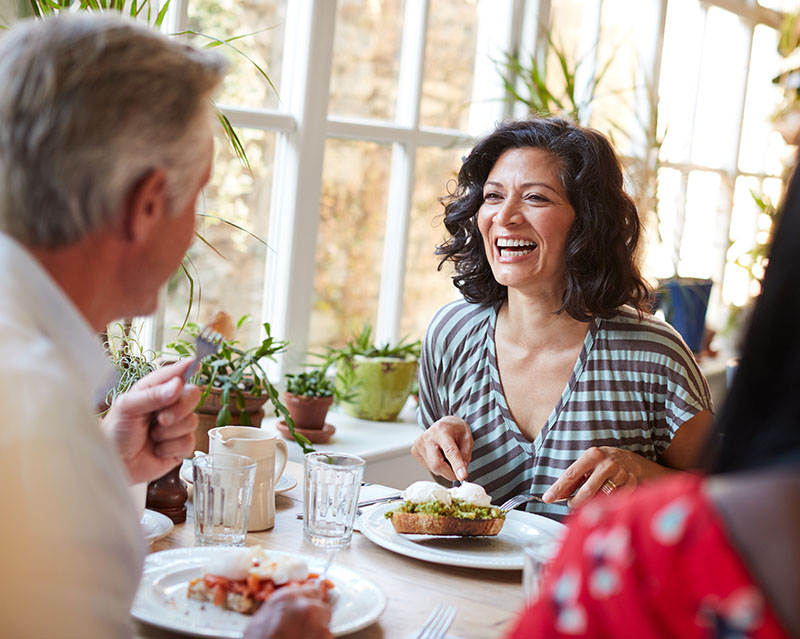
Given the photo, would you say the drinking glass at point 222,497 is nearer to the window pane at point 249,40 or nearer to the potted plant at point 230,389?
the potted plant at point 230,389

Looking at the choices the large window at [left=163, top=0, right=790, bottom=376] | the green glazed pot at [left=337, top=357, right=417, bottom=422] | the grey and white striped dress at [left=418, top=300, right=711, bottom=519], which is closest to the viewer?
the grey and white striped dress at [left=418, top=300, right=711, bottom=519]

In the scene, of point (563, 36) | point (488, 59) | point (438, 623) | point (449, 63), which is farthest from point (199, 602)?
point (563, 36)

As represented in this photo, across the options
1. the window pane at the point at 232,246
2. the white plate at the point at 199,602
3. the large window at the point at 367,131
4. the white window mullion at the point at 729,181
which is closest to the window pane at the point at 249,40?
the large window at the point at 367,131

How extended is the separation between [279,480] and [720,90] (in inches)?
186

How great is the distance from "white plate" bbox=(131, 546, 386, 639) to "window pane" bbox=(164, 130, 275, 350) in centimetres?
160

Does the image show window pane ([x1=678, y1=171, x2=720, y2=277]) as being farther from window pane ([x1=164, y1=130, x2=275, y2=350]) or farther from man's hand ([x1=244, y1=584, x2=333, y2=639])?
man's hand ([x1=244, y1=584, x2=333, y2=639])

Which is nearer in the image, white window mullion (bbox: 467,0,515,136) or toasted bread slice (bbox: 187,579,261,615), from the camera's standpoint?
toasted bread slice (bbox: 187,579,261,615)

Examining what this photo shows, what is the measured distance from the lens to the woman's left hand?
1.76 metres

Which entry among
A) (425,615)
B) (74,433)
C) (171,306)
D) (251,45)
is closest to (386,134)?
(251,45)

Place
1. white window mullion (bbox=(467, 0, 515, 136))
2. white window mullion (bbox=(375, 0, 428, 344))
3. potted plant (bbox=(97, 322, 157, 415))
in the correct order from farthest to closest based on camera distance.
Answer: white window mullion (bbox=(467, 0, 515, 136)), white window mullion (bbox=(375, 0, 428, 344)), potted plant (bbox=(97, 322, 157, 415))

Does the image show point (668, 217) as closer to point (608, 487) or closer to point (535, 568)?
point (608, 487)

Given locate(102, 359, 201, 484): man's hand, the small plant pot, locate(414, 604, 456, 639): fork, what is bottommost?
the small plant pot

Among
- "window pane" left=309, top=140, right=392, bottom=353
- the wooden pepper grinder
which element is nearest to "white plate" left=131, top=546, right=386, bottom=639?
the wooden pepper grinder

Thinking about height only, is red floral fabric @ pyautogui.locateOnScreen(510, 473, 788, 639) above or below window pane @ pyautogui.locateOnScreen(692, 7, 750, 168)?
below
